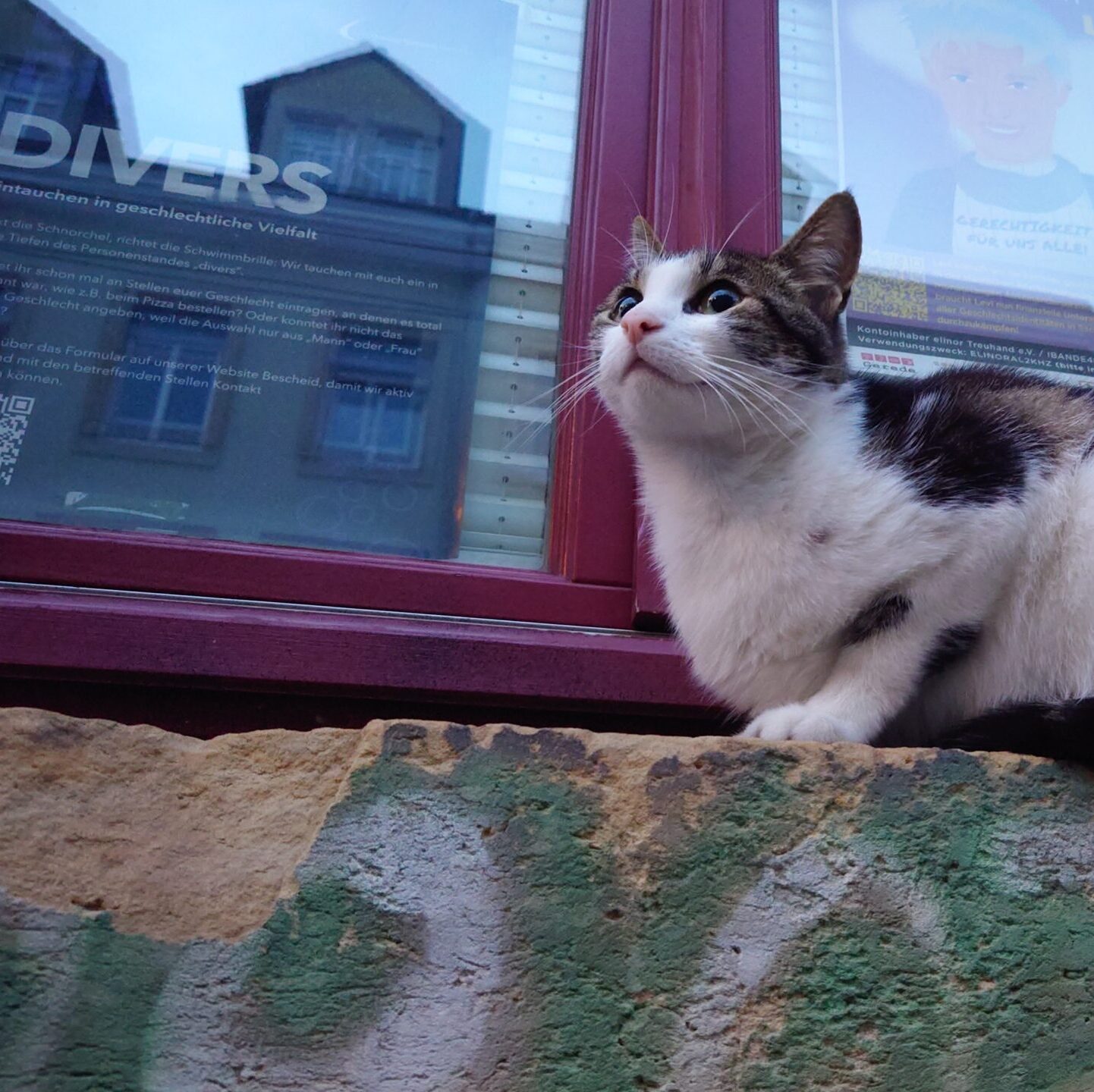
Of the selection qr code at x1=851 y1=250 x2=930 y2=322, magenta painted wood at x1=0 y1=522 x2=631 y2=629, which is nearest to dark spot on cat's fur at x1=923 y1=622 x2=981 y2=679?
magenta painted wood at x1=0 y1=522 x2=631 y2=629

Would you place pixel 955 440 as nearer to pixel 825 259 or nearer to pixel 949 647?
pixel 949 647

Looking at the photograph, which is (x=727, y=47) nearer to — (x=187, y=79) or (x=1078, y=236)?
(x=1078, y=236)

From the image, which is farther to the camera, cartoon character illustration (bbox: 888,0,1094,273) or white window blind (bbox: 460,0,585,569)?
cartoon character illustration (bbox: 888,0,1094,273)

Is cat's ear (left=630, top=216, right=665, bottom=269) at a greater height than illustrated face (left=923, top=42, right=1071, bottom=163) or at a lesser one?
lesser

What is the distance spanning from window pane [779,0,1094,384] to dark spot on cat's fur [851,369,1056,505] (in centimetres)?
74

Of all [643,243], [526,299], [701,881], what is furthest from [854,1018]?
[526,299]

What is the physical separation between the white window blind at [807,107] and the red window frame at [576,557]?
87mm

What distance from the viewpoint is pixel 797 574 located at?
1.33 metres

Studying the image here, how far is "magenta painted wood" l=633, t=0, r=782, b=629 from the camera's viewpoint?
214 centimetres

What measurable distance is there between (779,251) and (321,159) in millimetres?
1088

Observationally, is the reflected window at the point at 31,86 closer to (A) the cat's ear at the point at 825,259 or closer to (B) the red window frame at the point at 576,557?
(B) the red window frame at the point at 576,557

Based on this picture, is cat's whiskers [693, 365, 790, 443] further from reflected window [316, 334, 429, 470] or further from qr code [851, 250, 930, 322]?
qr code [851, 250, 930, 322]

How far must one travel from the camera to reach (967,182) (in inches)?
96.4

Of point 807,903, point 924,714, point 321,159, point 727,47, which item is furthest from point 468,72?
point 807,903
